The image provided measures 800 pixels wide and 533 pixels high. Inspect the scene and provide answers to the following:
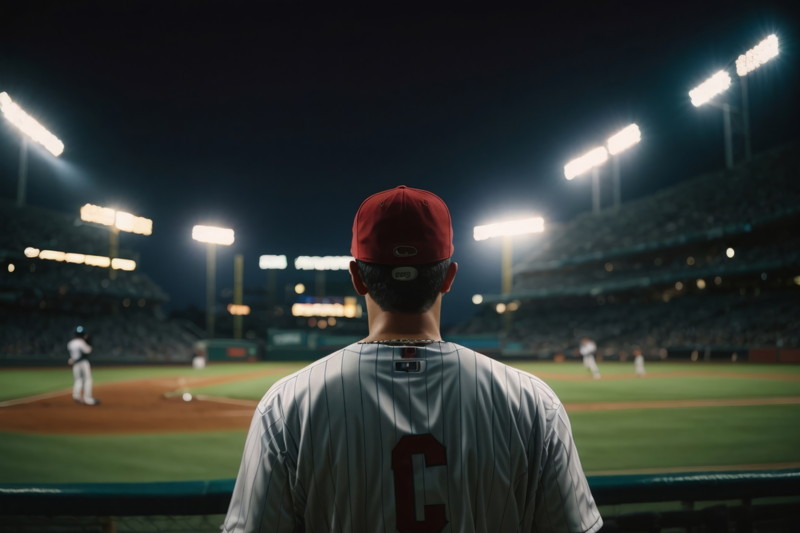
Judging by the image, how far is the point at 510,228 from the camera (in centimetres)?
4750

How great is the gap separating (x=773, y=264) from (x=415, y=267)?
35796 millimetres

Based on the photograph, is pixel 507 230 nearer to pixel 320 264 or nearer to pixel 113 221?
pixel 320 264

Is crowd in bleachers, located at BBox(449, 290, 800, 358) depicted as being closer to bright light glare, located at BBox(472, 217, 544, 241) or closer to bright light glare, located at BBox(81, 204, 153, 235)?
bright light glare, located at BBox(472, 217, 544, 241)

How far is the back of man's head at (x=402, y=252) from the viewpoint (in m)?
1.26

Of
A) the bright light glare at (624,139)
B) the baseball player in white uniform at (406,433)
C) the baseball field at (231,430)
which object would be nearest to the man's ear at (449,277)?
the baseball player in white uniform at (406,433)

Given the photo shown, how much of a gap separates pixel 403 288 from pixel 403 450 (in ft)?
1.26

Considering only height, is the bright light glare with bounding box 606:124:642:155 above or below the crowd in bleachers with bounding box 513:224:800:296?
above

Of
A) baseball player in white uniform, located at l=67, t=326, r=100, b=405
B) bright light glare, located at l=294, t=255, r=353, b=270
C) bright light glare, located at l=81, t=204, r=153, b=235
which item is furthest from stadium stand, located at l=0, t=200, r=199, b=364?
bright light glare, located at l=294, t=255, r=353, b=270

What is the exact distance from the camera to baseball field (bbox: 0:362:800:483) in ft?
20.6

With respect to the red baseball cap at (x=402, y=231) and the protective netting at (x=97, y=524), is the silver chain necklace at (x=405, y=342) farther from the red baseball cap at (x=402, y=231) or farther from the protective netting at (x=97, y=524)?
the protective netting at (x=97, y=524)

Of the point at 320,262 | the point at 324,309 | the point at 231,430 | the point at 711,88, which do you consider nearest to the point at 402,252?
the point at 231,430

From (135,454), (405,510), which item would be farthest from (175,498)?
(135,454)

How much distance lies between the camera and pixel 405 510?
1150mm

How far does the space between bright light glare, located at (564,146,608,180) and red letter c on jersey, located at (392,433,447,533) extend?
145 ft
